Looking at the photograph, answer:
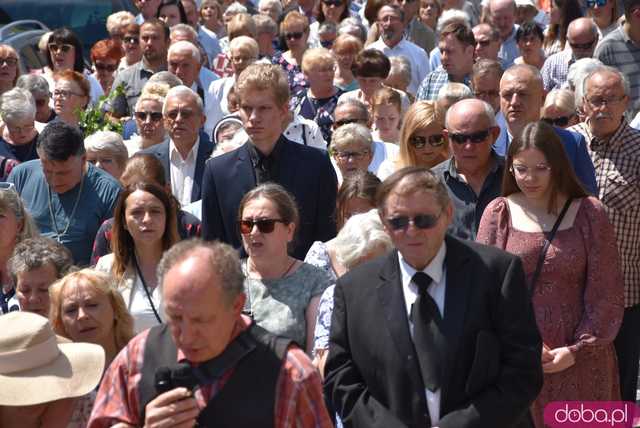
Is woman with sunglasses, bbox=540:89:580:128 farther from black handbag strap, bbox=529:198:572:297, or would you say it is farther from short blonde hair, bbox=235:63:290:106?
black handbag strap, bbox=529:198:572:297

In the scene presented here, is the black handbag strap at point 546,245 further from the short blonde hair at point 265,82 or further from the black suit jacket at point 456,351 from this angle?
the short blonde hair at point 265,82

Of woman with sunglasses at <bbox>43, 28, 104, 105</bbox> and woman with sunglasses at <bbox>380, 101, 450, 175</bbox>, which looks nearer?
woman with sunglasses at <bbox>380, 101, 450, 175</bbox>

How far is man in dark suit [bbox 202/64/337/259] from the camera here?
7.13m

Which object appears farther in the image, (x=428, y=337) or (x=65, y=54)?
→ (x=65, y=54)

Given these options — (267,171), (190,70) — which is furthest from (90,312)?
(190,70)

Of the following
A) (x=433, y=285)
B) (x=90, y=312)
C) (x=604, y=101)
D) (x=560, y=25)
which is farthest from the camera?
(x=560, y=25)

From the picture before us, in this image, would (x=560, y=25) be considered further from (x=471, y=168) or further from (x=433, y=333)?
(x=433, y=333)

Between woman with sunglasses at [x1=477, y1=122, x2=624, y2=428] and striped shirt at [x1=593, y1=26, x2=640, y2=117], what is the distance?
15.7 feet

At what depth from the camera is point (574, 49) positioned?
38.0ft

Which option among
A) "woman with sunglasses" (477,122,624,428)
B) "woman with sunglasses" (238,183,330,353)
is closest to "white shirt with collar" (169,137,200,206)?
"woman with sunglasses" (238,183,330,353)

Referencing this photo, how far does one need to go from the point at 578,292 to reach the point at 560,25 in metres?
7.33

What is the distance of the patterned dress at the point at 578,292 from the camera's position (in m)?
5.95

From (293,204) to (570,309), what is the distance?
4.41 feet

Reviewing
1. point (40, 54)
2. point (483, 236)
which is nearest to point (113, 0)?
point (40, 54)
